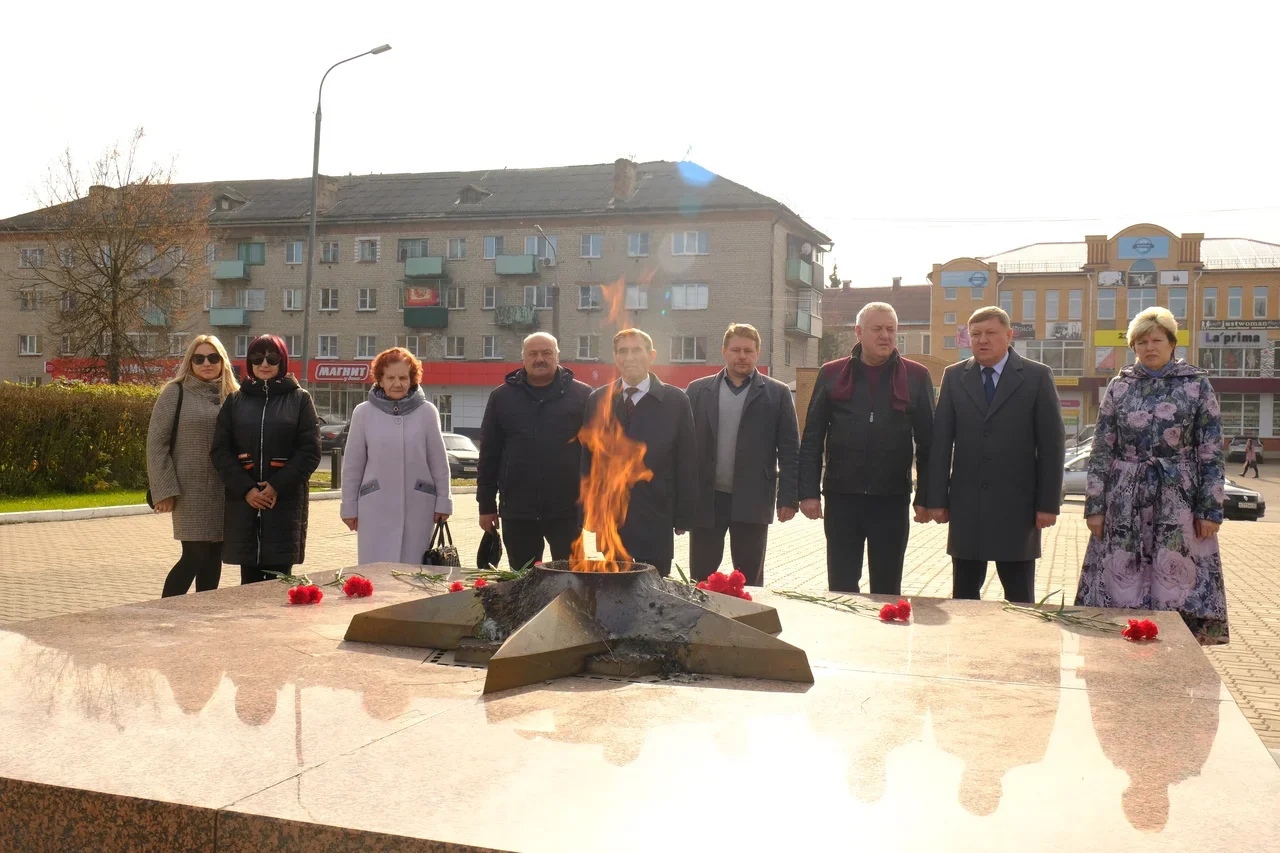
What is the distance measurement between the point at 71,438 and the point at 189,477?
47.3ft

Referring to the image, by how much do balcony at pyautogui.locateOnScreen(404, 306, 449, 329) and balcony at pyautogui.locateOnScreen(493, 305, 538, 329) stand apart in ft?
9.31

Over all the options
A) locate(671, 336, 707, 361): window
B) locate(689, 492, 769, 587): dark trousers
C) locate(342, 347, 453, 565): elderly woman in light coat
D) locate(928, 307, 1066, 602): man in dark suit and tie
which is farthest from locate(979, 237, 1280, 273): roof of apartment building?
locate(342, 347, 453, 565): elderly woman in light coat

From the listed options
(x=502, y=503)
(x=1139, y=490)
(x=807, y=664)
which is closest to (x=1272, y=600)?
(x=1139, y=490)

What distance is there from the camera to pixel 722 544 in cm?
672

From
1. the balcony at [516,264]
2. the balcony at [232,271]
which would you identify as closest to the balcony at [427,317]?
the balcony at [516,264]

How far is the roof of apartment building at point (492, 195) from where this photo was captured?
5159 centimetres

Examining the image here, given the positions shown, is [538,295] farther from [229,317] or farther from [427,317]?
[229,317]

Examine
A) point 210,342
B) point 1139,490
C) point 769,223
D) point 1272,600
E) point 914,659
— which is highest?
point 769,223

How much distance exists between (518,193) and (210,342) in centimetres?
5019

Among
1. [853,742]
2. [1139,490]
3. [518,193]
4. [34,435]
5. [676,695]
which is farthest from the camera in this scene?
[518,193]

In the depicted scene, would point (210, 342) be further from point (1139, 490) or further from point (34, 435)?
point (34, 435)

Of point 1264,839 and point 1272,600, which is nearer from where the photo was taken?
point 1264,839

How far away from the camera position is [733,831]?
7.34ft

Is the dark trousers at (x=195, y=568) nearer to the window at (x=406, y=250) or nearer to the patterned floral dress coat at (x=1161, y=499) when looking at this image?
the patterned floral dress coat at (x=1161, y=499)
